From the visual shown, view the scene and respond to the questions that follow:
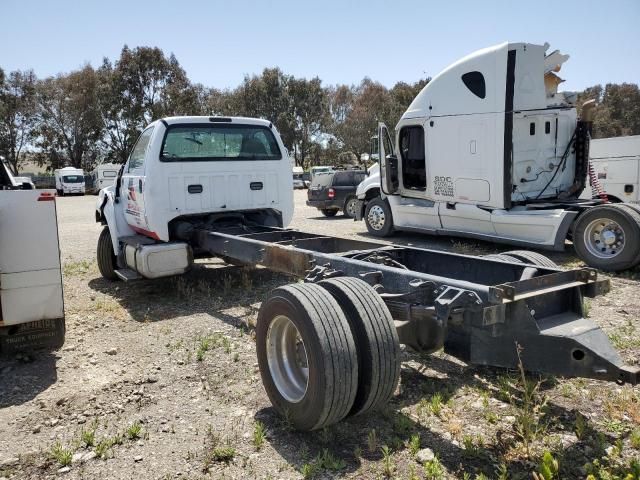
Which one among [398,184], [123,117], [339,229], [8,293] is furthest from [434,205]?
[123,117]

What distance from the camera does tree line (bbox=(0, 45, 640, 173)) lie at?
49031 millimetres

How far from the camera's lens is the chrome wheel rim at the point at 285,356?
3.56 meters

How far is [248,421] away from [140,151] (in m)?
4.89

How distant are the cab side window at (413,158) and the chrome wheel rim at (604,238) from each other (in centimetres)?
363

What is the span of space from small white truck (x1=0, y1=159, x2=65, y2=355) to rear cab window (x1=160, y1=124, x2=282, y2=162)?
2.50 metres

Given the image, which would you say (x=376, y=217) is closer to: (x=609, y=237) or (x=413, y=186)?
(x=413, y=186)

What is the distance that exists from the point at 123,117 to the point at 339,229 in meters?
41.2

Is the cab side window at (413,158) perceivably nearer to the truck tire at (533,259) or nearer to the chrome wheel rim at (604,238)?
the chrome wheel rim at (604,238)

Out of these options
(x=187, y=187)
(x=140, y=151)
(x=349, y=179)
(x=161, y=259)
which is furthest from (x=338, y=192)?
(x=161, y=259)

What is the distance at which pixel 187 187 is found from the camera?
6.88 m

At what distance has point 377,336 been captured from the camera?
313cm

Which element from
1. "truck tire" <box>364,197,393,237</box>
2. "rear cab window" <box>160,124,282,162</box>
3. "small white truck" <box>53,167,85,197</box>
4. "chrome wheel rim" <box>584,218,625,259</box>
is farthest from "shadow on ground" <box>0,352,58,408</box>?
"small white truck" <box>53,167,85,197</box>

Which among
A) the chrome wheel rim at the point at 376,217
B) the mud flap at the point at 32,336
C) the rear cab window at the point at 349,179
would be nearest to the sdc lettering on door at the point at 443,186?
the chrome wheel rim at the point at 376,217

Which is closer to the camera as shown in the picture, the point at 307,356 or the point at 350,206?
the point at 307,356
